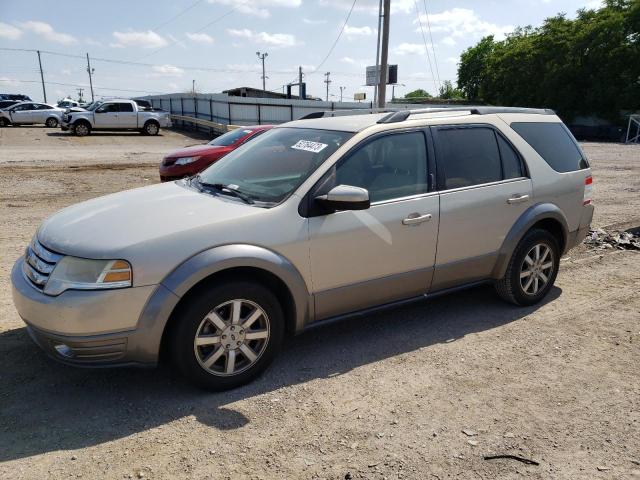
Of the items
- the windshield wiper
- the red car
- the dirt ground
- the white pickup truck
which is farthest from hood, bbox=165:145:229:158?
the white pickup truck

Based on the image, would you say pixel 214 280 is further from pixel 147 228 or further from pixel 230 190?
pixel 230 190

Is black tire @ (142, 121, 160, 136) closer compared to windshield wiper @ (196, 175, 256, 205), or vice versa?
windshield wiper @ (196, 175, 256, 205)

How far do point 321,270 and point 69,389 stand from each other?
1.81m

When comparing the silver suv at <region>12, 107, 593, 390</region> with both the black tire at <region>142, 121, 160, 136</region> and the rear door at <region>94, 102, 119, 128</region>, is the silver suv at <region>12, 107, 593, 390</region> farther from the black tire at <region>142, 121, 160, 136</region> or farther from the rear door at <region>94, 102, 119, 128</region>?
the black tire at <region>142, 121, 160, 136</region>

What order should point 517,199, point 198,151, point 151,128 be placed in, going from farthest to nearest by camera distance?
point 151,128, point 198,151, point 517,199

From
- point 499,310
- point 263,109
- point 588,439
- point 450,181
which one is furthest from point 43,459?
point 263,109

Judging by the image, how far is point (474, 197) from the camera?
4.25 metres

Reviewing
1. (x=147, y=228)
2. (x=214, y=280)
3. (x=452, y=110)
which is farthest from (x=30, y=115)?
(x=214, y=280)

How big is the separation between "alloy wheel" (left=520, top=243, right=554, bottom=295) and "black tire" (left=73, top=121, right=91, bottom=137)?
87.2 feet

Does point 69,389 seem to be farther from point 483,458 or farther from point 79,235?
point 483,458

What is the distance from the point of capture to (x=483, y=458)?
278 cm

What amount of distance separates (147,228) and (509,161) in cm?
312

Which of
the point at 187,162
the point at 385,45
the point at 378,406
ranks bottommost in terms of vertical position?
the point at 378,406

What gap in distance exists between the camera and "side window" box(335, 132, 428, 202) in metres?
3.76
